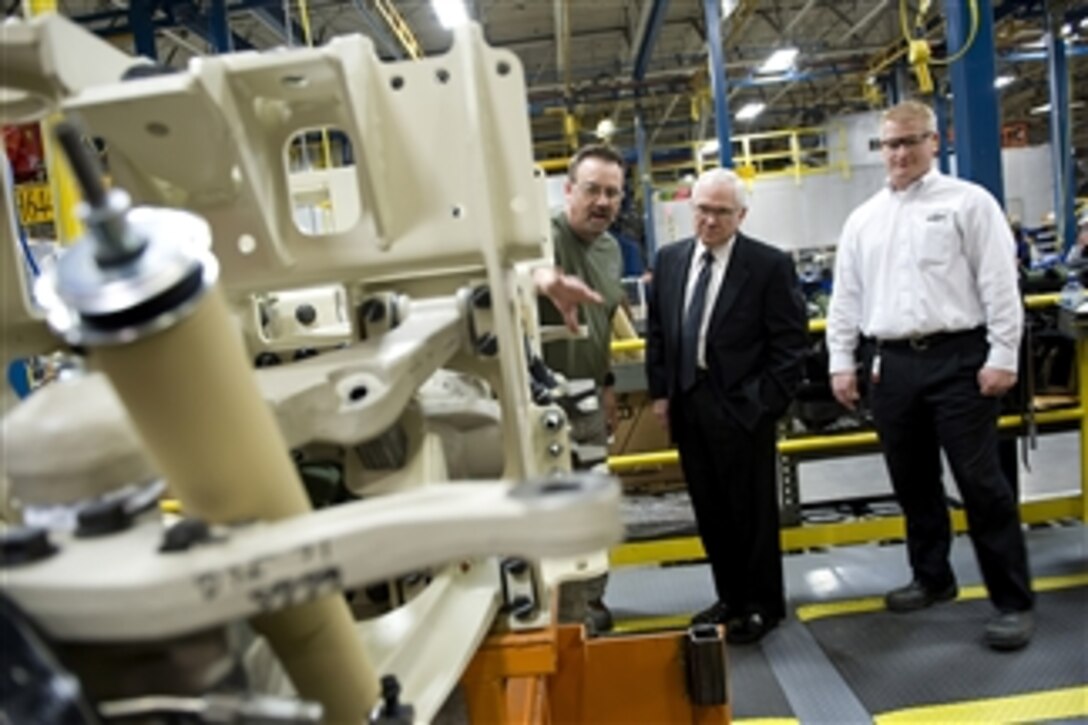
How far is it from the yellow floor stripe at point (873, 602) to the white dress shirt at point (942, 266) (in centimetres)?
110

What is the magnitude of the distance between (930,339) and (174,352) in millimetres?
3068

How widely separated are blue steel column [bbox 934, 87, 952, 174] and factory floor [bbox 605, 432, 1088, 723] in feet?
29.3

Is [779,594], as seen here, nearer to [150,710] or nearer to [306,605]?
[306,605]

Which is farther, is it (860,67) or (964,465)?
(860,67)

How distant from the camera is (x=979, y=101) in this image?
13.4 ft

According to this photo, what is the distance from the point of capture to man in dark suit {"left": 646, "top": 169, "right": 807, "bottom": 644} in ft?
11.1

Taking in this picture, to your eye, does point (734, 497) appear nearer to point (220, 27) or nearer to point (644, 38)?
point (220, 27)

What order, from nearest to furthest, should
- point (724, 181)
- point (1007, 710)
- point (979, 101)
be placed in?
point (1007, 710) → point (724, 181) → point (979, 101)

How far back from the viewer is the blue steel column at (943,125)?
12.2 meters

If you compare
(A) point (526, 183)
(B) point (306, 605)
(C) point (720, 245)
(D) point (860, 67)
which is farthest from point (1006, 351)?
(D) point (860, 67)

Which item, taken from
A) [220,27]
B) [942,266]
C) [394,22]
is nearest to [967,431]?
[942,266]

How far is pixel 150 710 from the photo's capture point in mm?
751

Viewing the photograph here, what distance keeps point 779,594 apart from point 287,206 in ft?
8.99

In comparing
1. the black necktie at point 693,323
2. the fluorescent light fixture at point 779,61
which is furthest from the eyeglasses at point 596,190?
the fluorescent light fixture at point 779,61
